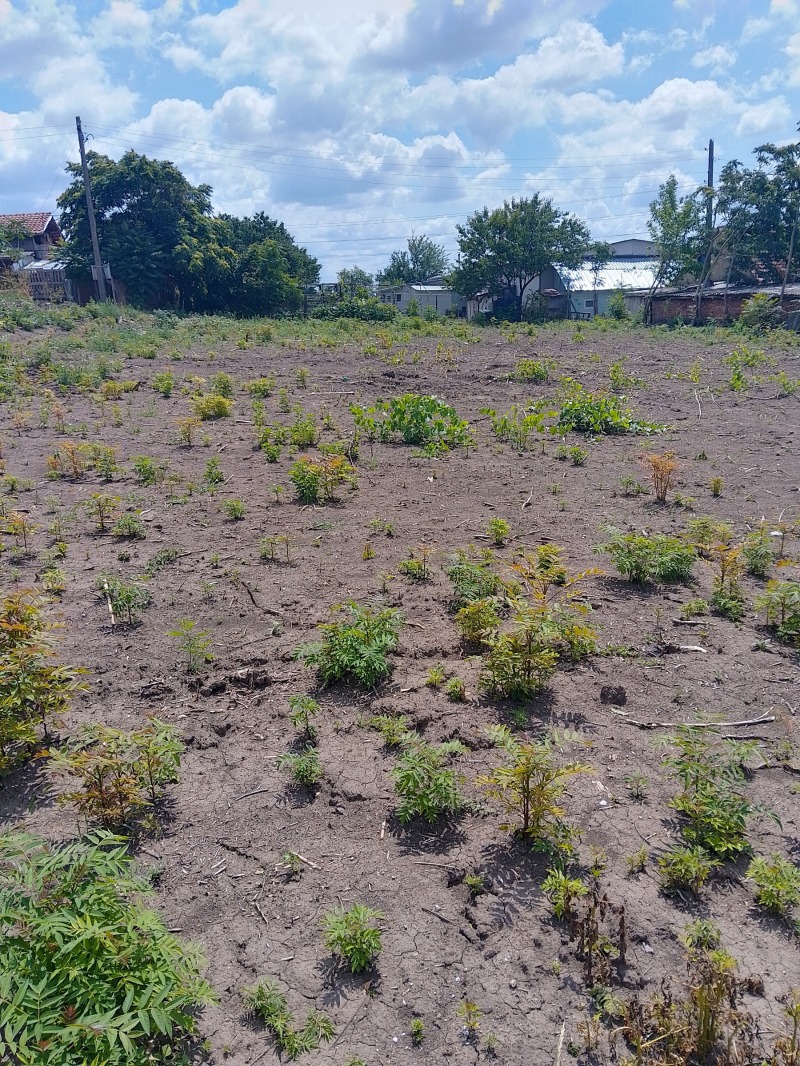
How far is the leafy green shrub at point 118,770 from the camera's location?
3.23 m

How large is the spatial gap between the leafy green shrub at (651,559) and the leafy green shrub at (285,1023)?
4.05 meters

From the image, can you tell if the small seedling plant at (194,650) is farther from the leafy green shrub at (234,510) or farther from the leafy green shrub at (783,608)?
the leafy green shrub at (783,608)

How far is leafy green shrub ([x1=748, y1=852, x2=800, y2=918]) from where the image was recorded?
114 inches

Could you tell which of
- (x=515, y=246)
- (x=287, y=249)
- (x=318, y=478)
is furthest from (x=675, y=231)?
(x=318, y=478)

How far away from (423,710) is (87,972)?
7.78 ft

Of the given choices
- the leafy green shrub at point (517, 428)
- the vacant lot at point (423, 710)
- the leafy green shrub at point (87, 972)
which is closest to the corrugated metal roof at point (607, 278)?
the leafy green shrub at point (517, 428)

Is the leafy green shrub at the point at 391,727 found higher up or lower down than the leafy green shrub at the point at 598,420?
lower down

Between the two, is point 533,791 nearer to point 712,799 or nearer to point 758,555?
point 712,799

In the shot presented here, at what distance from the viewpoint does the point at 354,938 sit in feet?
8.98

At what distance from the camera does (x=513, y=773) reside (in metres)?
3.14

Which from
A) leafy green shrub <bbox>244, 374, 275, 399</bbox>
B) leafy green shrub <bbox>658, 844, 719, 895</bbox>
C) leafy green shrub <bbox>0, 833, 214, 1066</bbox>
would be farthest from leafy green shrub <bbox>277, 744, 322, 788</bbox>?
leafy green shrub <bbox>244, 374, 275, 399</bbox>

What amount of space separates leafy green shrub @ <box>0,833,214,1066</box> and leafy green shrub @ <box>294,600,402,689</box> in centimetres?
202

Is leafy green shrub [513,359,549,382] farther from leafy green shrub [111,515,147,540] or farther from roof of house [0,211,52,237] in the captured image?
roof of house [0,211,52,237]

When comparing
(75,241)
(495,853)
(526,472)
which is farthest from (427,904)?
(75,241)
